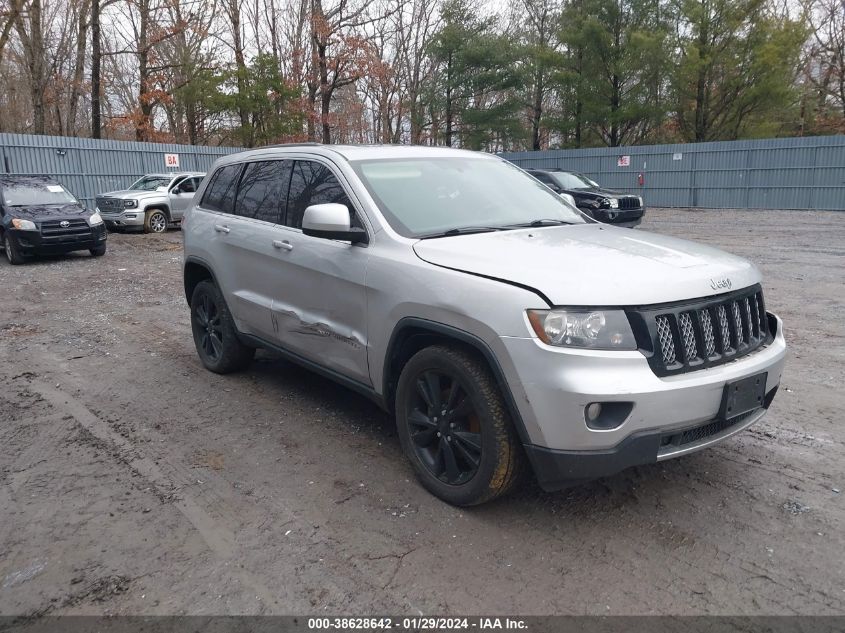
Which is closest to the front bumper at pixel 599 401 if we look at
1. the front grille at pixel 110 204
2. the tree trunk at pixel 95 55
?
the front grille at pixel 110 204

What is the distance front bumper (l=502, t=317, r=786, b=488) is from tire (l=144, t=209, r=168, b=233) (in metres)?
17.3

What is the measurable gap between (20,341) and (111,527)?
4.89m

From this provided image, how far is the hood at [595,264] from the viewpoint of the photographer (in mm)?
2916

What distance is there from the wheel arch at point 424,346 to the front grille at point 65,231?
11.6 meters

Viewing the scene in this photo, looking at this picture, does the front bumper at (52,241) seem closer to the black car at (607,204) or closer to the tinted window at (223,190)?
the tinted window at (223,190)

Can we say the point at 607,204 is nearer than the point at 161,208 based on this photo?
Yes

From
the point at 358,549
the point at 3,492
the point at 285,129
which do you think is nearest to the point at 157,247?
the point at 3,492

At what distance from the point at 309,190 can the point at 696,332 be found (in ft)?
8.66

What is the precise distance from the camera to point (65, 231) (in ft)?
42.8

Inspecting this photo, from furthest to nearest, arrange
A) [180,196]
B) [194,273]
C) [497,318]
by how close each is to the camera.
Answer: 1. [180,196]
2. [194,273]
3. [497,318]

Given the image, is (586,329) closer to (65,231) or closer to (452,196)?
(452,196)

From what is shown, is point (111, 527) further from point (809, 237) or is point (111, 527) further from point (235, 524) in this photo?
point (809, 237)

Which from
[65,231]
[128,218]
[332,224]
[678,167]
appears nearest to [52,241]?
[65,231]

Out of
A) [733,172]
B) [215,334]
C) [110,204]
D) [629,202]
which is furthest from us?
[733,172]
